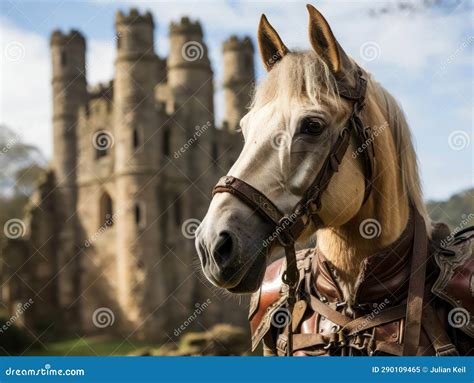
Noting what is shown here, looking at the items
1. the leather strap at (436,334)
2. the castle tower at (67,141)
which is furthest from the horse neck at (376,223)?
the castle tower at (67,141)

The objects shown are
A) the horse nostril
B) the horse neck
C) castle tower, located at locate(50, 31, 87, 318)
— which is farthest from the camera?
castle tower, located at locate(50, 31, 87, 318)

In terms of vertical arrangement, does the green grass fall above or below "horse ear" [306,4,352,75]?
below

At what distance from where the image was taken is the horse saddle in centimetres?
311

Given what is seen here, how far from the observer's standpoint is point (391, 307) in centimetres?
316

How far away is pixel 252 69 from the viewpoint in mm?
46688

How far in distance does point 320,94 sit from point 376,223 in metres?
0.59

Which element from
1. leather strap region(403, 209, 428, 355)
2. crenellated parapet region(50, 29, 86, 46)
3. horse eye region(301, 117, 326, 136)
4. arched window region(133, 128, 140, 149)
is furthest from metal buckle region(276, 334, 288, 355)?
crenellated parapet region(50, 29, 86, 46)

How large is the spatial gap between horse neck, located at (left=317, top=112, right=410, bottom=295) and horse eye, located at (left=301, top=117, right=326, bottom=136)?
339 millimetres

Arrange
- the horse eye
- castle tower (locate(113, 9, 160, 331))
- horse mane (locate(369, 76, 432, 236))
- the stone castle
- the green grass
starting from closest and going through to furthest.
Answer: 1. the horse eye
2. horse mane (locate(369, 76, 432, 236))
3. the green grass
4. the stone castle
5. castle tower (locate(113, 9, 160, 331))

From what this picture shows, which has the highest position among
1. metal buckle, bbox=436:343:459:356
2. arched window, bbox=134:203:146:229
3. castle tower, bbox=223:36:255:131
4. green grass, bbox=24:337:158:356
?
castle tower, bbox=223:36:255:131

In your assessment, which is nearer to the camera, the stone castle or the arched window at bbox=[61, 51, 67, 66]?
the stone castle

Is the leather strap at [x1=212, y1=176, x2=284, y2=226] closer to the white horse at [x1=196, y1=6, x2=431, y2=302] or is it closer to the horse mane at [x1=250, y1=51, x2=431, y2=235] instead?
Answer: the white horse at [x1=196, y1=6, x2=431, y2=302]

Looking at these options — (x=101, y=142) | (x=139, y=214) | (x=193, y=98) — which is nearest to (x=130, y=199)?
(x=139, y=214)

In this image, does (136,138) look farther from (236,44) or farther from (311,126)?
(311,126)
